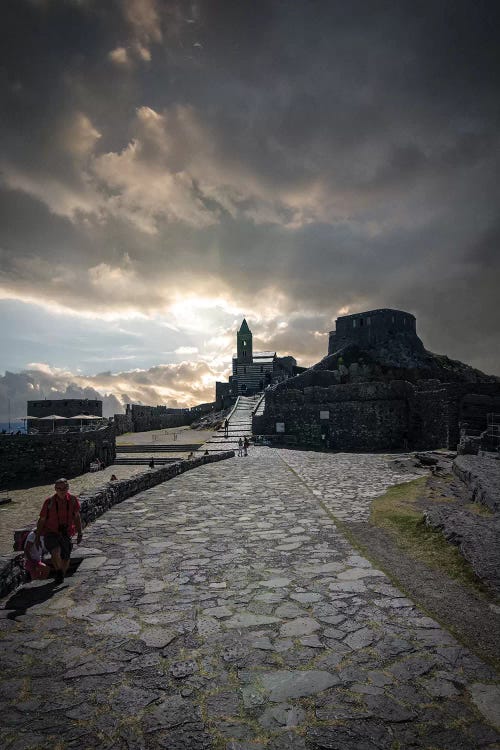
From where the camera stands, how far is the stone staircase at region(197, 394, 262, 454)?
86.9 feet

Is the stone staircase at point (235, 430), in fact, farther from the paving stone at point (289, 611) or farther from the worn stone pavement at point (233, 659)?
the paving stone at point (289, 611)

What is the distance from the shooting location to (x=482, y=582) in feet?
16.2

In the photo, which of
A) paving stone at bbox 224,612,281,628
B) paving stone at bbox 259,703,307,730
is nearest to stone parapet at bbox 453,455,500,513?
paving stone at bbox 224,612,281,628

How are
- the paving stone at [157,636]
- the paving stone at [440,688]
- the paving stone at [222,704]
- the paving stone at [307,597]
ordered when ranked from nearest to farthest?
the paving stone at [222,704]
the paving stone at [440,688]
the paving stone at [157,636]
the paving stone at [307,597]

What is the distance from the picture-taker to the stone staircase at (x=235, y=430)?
1042 inches

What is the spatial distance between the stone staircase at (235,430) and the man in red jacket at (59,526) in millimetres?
17464

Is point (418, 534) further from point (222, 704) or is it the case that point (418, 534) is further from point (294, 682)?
point (222, 704)

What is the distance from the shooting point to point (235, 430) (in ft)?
113

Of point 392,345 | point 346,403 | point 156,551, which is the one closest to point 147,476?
point 156,551

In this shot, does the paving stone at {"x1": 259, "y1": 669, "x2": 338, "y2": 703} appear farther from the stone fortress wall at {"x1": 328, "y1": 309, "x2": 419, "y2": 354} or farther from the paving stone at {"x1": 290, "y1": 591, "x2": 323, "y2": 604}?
the stone fortress wall at {"x1": 328, "y1": 309, "x2": 419, "y2": 354}

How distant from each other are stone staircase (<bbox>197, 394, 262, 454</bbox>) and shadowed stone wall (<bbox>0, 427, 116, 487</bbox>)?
8.53 metres

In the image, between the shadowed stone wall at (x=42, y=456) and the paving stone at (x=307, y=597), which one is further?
the shadowed stone wall at (x=42, y=456)

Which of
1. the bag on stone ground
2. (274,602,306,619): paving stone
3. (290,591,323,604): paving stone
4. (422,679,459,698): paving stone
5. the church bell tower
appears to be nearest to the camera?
(422,679,459,698): paving stone

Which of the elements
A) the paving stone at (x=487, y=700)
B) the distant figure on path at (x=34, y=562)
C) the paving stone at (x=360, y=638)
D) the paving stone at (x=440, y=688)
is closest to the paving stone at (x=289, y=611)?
the paving stone at (x=360, y=638)
